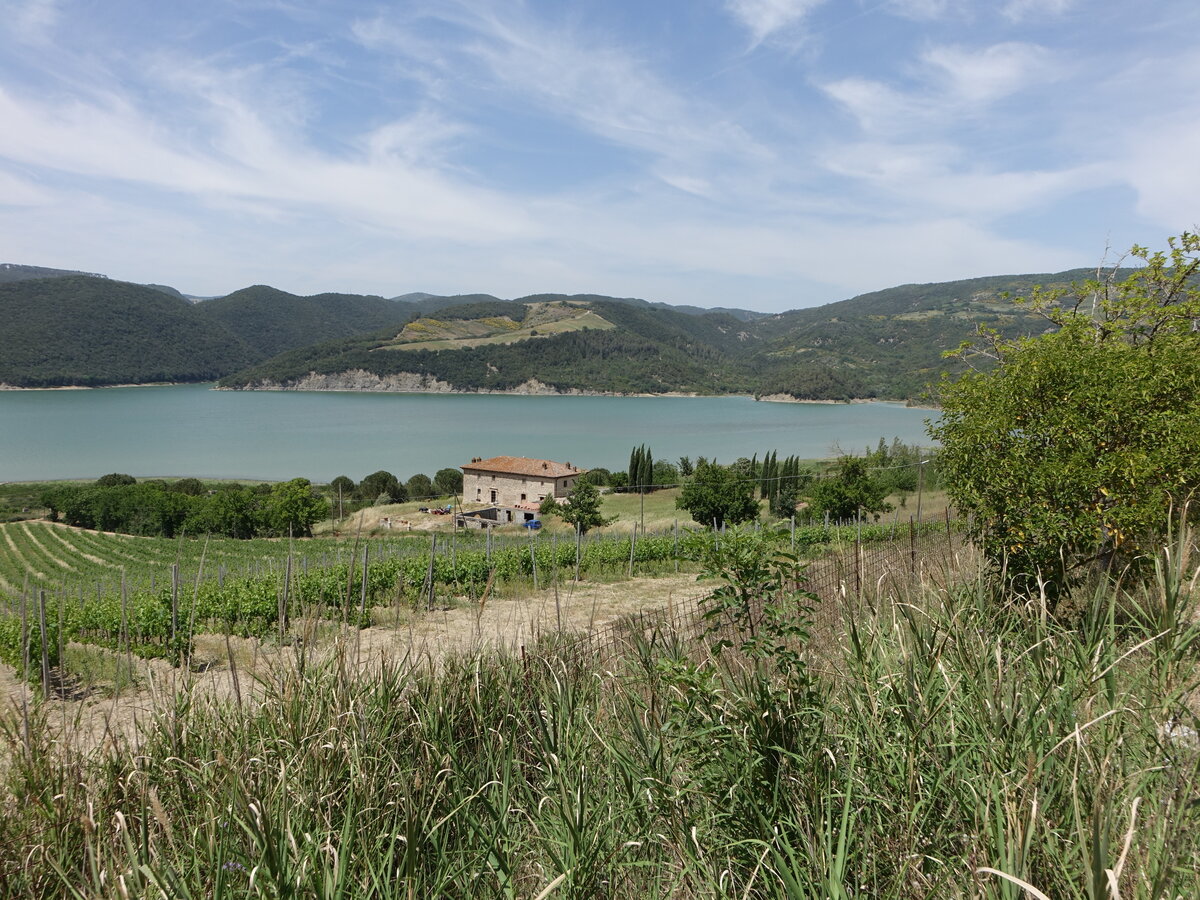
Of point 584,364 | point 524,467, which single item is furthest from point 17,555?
point 584,364

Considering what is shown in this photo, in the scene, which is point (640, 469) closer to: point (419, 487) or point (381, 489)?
point (419, 487)

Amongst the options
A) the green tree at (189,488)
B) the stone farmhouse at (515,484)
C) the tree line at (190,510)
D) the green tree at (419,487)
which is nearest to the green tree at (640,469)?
the stone farmhouse at (515,484)

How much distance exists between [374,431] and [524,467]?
6132cm

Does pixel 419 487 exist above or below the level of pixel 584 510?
below

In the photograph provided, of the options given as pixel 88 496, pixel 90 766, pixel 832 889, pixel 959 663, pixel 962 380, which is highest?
pixel 962 380

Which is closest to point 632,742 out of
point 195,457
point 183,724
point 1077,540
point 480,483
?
point 183,724

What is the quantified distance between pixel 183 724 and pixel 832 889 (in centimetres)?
208

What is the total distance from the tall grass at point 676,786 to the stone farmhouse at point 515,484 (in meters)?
43.6

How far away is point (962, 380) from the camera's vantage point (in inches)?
251

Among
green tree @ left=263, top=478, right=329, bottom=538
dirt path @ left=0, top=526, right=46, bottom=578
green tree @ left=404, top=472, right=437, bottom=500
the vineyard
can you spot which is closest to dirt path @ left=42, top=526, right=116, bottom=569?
dirt path @ left=0, top=526, right=46, bottom=578

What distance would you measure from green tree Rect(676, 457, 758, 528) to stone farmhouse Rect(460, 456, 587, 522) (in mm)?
12042

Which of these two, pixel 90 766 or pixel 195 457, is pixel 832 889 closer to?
pixel 90 766

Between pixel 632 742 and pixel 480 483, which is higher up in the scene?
pixel 632 742

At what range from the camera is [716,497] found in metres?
34.9
